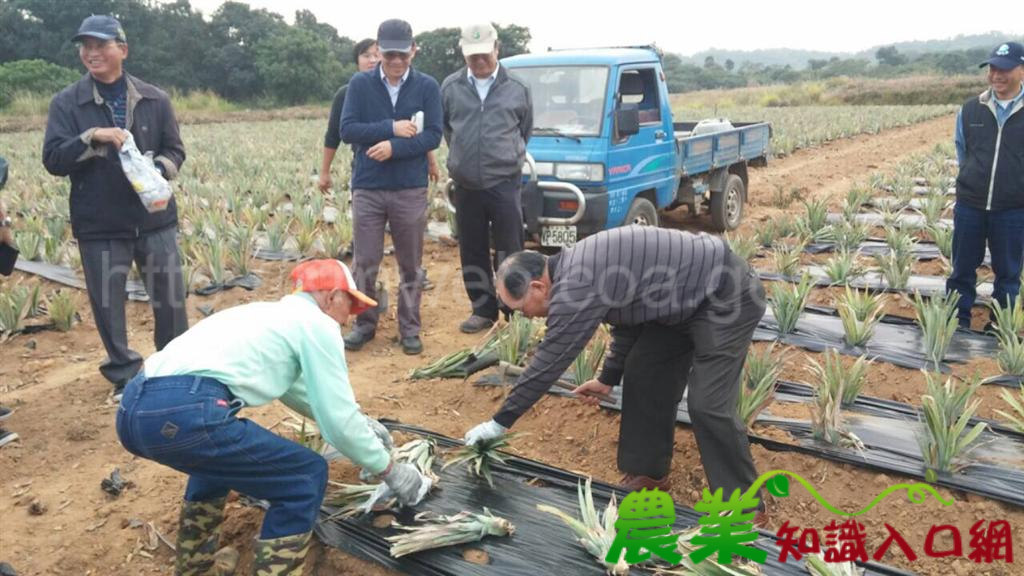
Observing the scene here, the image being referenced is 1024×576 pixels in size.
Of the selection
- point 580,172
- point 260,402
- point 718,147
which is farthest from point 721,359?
point 718,147

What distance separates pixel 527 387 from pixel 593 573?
68cm

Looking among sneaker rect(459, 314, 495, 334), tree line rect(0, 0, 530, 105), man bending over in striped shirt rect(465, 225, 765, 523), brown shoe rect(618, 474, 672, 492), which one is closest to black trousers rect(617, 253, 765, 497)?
man bending over in striped shirt rect(465, 225, 765, 523)

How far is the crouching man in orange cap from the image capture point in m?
2.33

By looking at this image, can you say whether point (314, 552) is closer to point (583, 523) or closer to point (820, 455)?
point (583, 523)

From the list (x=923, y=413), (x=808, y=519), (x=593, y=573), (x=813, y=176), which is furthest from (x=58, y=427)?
(x=813, y=176)

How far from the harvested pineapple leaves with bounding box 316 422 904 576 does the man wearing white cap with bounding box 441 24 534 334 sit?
7.82 feet

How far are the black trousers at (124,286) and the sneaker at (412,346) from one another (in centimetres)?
142

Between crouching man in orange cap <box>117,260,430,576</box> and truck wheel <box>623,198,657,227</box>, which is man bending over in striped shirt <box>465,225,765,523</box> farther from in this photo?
truck wheel <box>623,198,657,227</box>

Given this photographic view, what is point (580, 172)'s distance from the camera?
6.53m

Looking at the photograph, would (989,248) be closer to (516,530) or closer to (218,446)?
Answer: (516,530)

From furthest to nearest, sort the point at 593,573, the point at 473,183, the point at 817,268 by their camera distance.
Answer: the point at 817,268 < the point at 473,183 < the point at 593,573

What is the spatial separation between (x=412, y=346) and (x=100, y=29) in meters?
2.60

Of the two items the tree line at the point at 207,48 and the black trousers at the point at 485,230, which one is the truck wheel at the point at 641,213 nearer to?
the black trousers at the point at 485,230

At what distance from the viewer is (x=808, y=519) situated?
126 inches
